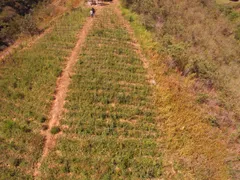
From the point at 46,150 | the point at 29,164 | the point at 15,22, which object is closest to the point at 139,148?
the point at 46,150

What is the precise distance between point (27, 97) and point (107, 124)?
19.3ft

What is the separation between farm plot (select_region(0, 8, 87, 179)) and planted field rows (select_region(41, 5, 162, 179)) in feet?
4.26

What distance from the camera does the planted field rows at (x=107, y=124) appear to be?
34.8 ft

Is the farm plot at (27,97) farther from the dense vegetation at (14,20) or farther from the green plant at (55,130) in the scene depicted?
the dense vegetation at (14,20)

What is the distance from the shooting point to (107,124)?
492 inches

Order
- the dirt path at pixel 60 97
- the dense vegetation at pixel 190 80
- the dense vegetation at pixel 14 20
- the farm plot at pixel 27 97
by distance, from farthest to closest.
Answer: the dense vegetation at pixel 14 20 → the dense vegetation at pixel 190 80 → the dirt path at pixel 60 97 → the farm plot at pixel 27 97

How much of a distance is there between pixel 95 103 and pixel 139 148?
4325 millimetres

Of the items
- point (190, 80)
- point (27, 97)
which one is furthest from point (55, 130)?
point (190, 80)

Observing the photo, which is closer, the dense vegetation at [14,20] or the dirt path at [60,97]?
the dirt path at [60,97]

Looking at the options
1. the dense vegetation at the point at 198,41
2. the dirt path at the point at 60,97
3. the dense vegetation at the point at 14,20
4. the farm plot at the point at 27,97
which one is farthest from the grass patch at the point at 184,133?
the dense vegetation at the point at 14,20

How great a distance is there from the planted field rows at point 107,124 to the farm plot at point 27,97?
1.30m

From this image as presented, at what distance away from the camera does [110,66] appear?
1631cm

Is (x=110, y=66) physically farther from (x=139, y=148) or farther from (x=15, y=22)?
(x=15, y=22)

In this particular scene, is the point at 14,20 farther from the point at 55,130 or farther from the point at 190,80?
the point at 190,80
